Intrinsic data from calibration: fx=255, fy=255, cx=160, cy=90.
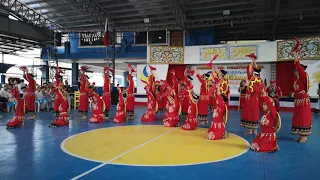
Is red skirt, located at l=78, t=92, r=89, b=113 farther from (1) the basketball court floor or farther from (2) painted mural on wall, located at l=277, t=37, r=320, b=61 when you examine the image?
(2) painted mural on wall, located at l=277, t=37, r=320, b=61

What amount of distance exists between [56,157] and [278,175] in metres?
2.97

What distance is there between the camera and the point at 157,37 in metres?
14.4

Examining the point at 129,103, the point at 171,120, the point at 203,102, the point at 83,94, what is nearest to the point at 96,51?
the point at 83,94

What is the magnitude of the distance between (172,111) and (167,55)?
5.96m

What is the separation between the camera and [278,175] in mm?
3010

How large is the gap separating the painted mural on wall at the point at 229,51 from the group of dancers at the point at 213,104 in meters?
3.54

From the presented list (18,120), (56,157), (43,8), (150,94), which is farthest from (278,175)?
(43,8)

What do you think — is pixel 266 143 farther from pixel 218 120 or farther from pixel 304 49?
pixel 304 49

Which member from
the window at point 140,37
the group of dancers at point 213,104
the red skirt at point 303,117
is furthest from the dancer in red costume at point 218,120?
the window at point 140,37

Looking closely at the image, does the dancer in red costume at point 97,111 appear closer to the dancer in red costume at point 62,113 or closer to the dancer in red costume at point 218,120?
the dancer in red costume at point 62,113

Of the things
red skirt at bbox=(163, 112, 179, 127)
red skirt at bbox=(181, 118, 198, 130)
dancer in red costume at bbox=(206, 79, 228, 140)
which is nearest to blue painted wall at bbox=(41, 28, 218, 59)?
red skirt at bbox=(163, 112, 179, 127)

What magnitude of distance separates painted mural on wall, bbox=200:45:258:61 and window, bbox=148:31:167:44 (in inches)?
130

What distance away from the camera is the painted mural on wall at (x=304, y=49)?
379 inches

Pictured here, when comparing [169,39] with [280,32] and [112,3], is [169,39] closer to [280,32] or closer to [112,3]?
[112,3]
